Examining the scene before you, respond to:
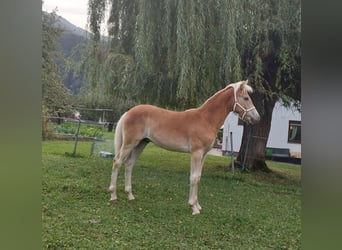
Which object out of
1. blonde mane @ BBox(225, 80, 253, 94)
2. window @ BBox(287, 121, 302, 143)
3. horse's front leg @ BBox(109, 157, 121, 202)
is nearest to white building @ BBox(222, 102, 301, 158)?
window @ BBox(287, 121, 302, 143)

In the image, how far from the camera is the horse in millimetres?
1548

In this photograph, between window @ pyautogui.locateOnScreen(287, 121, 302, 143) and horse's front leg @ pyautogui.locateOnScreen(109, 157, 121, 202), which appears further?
horse's front leg @ pyautogui.locateOnScreen(109, 157, 121, 202)

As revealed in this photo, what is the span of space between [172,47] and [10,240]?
1.05 m

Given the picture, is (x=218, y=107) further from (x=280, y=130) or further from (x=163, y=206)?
(x=163, y=206)

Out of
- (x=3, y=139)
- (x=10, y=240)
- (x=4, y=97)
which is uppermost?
(x=4, y=97)

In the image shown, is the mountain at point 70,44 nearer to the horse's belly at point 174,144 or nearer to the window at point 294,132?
the horse's belly at point 174,144

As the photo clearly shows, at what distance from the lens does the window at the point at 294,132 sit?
1.41 m

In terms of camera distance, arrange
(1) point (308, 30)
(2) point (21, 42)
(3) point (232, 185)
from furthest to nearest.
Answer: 1. (3) point (232, 185)
2. (2) point (21, 42)
3. (1) point (308, 30)

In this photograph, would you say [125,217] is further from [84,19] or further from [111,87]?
[84,19]

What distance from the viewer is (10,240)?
1355 mm

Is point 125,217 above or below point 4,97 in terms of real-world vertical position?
below

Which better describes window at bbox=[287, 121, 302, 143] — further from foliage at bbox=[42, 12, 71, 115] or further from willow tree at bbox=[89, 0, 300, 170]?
foliage at bbox=[42, 12, 71, 115]

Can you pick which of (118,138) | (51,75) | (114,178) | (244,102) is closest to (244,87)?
(244,102)

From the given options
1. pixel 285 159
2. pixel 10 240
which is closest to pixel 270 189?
pixel 285 159
